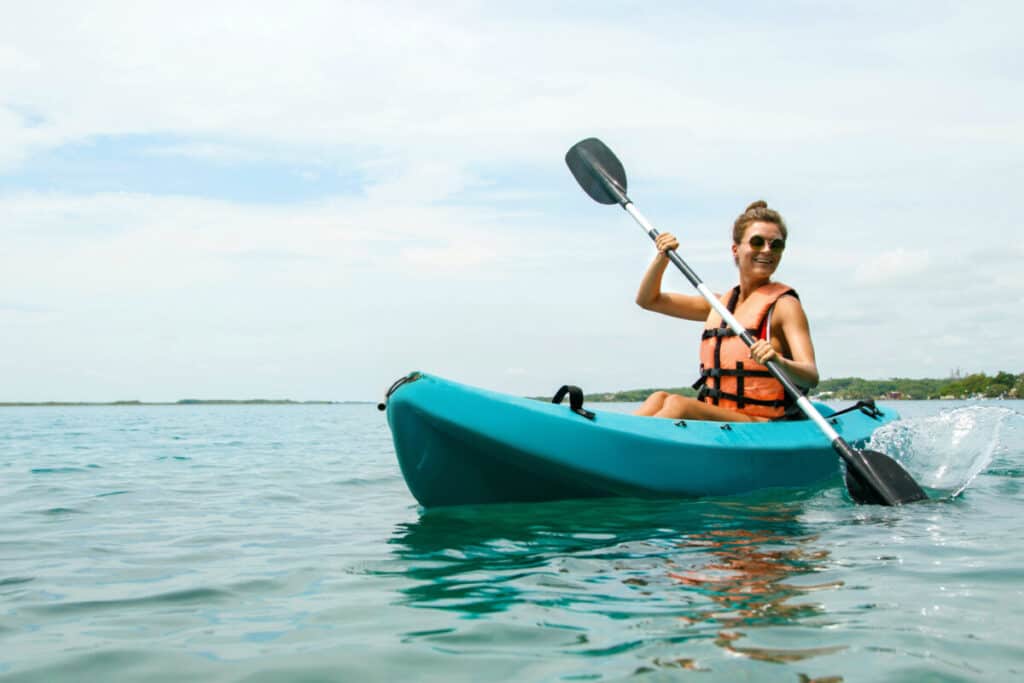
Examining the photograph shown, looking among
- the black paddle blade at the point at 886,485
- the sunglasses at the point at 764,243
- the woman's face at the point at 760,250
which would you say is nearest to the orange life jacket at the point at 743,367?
the woman's face at the point at 760,250

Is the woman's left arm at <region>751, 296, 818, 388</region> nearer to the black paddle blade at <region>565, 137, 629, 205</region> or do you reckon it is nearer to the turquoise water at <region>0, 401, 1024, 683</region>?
the turquoise water at <region>0, 401, 1024, 683</region>

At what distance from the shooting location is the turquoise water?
2.11 metres

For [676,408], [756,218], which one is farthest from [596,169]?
[676,408]

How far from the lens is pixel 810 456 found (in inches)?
200

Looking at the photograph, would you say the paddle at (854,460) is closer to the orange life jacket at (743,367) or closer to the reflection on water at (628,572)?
the orange life jacket at (743,367)

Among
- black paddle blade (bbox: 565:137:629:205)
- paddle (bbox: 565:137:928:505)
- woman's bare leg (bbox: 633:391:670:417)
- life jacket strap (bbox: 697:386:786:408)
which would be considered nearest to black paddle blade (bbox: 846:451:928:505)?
paddle (bbox: 565:137:928:505)

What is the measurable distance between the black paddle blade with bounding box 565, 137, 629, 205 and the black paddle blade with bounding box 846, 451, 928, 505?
2.57 meters

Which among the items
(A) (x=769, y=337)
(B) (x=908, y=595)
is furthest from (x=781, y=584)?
(A) (x=769, y=337)

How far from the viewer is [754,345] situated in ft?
A: 15.4

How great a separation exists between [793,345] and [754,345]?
1.01 feet

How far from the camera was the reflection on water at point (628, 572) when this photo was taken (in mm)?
2293

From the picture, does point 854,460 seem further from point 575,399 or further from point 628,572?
point 628,572

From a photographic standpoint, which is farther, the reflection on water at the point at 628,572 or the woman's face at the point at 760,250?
the woman's face at the point at 760,250

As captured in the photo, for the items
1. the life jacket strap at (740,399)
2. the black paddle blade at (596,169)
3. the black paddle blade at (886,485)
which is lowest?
the black paddle blade at (886,485)
